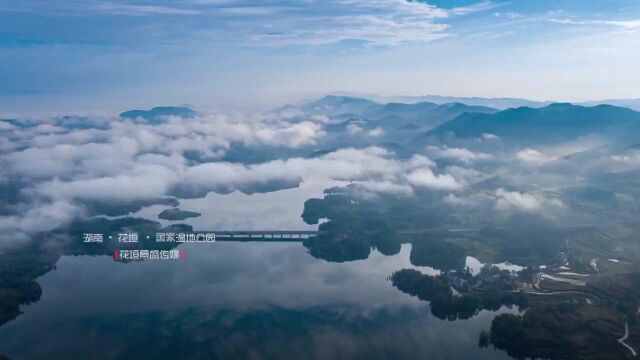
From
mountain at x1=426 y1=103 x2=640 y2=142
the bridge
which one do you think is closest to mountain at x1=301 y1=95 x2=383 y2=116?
mountain at x1=426 y1=103 x2=640 y2=142

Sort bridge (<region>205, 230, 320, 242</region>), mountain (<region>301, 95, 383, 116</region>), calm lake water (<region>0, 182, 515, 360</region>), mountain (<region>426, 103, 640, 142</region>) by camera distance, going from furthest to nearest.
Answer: mountain (<region>301, 95, 383, 116</region>)
mountain (<region>426, 103, 640, 142</region>)
bridge (<region>205, 230, 320, 242</region>)
calm lake water (<region>0, 182, 515, 360</region>)

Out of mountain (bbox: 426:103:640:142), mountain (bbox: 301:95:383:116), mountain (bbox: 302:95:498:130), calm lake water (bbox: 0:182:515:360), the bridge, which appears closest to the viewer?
calm lake water (bbox: 0:182:515:360)

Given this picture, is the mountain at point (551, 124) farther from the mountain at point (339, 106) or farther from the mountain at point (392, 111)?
the mountain at point (339, 106)

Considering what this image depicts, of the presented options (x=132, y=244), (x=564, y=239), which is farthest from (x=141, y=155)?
(x=564, y=239)

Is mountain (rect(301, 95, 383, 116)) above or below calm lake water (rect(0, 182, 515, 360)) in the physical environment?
above

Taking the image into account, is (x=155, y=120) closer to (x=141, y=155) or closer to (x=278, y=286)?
(x=141, y=155)

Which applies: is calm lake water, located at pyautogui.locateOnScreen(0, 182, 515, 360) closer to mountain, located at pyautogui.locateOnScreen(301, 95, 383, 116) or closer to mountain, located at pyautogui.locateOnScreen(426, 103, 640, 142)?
mountain, located at pyautogui.locateOnScreen(426, 103, 640, 142)

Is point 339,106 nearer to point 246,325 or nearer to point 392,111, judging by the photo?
point 392,111
